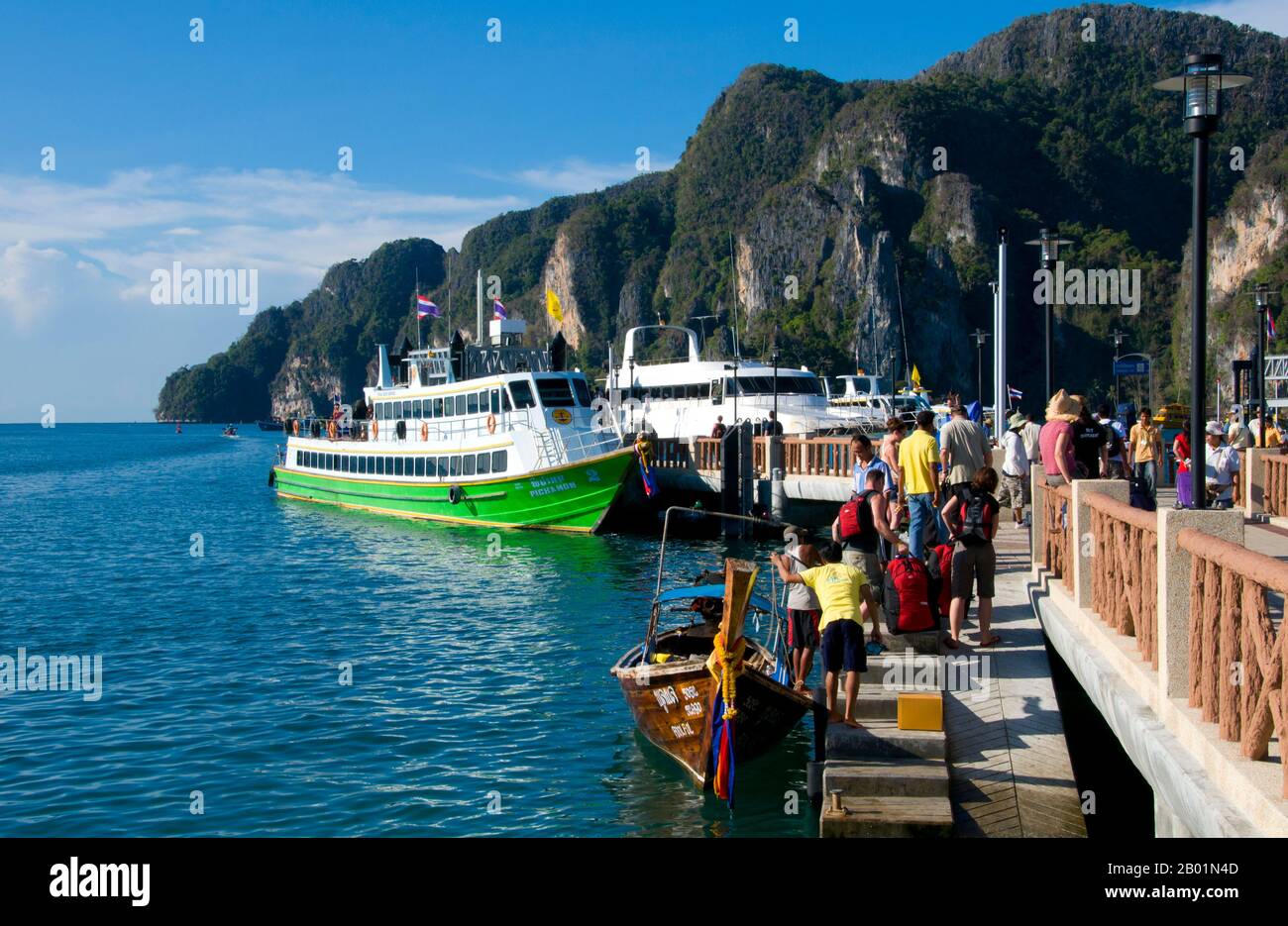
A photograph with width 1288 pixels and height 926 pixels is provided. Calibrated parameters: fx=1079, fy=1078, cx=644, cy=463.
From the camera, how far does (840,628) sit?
9.47 meters

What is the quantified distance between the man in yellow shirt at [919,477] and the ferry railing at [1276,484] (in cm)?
800

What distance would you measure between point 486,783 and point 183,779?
11.7 ft

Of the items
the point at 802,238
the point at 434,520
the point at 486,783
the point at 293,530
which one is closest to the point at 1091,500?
the point at 486,783

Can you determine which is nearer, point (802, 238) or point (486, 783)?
point (486, 783)

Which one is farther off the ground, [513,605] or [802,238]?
[802,238]

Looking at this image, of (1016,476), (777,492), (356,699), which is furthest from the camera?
(777,492)

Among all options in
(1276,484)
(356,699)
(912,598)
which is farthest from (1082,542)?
(356,699)

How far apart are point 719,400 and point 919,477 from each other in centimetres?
3515

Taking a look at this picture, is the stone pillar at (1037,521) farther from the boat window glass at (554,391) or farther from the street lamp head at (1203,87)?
the boat window glass at (554,391)

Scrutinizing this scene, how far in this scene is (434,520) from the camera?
37.2 m

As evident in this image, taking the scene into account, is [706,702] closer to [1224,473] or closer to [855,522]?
[855,522]

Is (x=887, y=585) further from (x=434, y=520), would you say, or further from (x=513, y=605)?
(x=434, y=520)

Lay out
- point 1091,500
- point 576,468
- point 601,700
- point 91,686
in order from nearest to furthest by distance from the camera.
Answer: point 1091,500 → point 601,700 → point 91,686 → point 576,468
